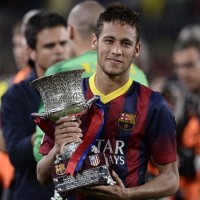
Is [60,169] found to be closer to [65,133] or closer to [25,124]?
[65,133]

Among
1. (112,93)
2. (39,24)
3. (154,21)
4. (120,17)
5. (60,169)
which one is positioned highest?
(154,21)

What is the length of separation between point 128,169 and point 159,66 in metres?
12.0

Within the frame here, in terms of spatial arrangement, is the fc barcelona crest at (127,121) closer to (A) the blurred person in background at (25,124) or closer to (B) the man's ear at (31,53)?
(A) the blurred person in background at (25,124)

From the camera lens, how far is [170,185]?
4.16m

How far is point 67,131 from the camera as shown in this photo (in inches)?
153

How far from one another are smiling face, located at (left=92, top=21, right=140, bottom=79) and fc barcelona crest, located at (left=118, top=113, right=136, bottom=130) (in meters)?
0.22

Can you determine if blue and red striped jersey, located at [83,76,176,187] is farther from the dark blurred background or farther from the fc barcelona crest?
the dark blurred background

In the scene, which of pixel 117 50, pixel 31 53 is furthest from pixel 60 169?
pixel 31 53

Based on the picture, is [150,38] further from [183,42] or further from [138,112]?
[138,112]

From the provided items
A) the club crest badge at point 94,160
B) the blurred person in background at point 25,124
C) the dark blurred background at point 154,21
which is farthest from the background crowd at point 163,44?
the club crest badge at point 94,160

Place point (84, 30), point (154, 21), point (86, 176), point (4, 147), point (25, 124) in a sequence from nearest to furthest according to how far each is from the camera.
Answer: point (86, 176)
point (25, 124)
point (84, 30)
point (4, 147)
point (154, 21)

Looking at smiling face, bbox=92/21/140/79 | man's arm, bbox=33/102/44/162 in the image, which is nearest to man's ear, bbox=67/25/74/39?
man's arm, bbox=33/102/44/162

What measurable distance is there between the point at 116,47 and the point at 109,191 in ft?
2.36

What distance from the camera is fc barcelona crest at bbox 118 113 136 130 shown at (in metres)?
4.16
